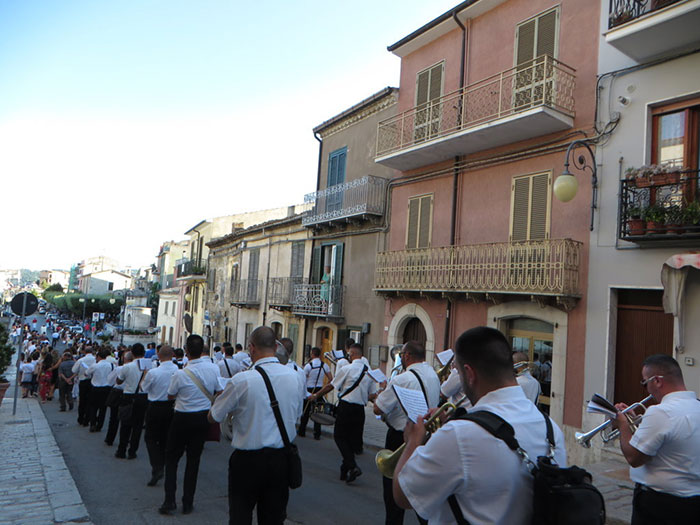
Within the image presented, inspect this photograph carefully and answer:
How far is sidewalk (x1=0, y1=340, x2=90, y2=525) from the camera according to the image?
18.7 feet

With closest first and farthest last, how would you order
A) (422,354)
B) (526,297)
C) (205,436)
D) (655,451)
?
1. (655,451)
2. (422,354)
3. (205,436)
4. (526,297)

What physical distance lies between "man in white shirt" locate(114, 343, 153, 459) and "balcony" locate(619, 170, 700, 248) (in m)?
8.75

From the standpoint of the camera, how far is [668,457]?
3.79 meters

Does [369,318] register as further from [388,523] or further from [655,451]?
[655,451]

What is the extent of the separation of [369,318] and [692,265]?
10.2m

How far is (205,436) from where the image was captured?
675cm

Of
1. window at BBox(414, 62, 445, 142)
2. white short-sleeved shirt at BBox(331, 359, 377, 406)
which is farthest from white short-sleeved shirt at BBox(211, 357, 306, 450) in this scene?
window at BBox(414, 62, 445, 142)

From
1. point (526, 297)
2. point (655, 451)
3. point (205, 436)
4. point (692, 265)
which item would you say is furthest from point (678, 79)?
point (205, 436)

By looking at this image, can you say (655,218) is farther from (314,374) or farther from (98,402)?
(98,402)

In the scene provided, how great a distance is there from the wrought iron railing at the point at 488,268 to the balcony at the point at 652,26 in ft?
12.2

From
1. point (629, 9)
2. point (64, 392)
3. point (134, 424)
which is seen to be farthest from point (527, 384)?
point (64, 392)

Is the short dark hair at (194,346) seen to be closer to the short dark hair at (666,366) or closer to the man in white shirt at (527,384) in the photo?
the man in white shirt at (527,384)

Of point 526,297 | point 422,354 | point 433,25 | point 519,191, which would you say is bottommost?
point 422,354

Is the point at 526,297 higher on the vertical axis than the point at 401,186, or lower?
lower
